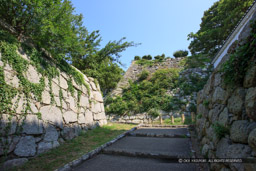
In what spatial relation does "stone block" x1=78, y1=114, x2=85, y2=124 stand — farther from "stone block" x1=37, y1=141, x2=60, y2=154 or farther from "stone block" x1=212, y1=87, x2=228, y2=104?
"stone block" x1=212, y1=87, x2=228, y2=104

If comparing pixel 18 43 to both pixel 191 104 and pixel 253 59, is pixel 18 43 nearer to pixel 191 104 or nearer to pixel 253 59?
pixel 253 59

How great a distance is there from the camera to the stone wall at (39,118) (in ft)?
8.87

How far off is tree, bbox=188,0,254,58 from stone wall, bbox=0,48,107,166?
529 inches

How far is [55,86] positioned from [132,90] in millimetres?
8362

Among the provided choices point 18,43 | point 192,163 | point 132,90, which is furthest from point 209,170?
point 132,90

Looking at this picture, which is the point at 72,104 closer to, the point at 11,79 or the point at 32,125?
the point at 32,125

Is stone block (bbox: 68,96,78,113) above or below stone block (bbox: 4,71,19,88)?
below

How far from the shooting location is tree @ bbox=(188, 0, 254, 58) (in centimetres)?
1045

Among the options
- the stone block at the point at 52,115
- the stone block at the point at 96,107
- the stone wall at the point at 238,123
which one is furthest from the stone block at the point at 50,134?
the stone wall at the point at 238,123

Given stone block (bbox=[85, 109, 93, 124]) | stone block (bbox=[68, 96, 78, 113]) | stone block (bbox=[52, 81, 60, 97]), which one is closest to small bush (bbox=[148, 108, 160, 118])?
stone block (bbox=[85, 109, 93, 124])

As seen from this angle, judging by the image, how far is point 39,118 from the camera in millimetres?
3408

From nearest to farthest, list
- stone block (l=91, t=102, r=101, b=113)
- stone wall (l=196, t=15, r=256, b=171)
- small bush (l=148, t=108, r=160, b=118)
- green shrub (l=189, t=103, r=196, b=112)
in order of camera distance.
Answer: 1. stone wall (l=196, t=15, r=256, b=171)
2. stone block (l=91, t=102, r=101, b=113)
3. green shrub (l=189, t=103, r=196, b=112)
4. small bush (l=148, t=108, r=160, b=118)

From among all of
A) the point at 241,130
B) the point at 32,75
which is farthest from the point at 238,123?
the point at 32,75

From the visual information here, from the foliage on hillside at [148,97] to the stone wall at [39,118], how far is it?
16.4 ft
